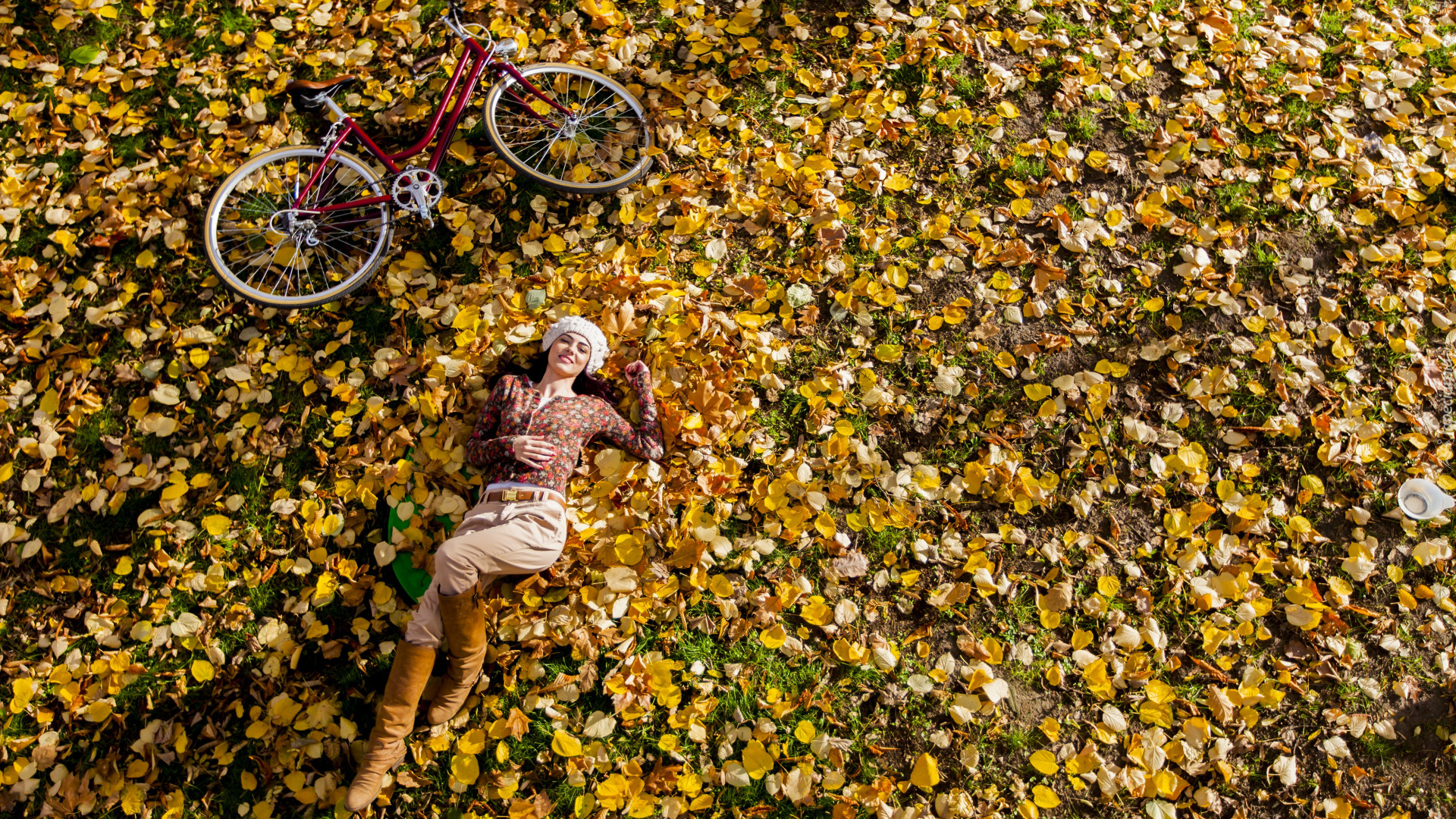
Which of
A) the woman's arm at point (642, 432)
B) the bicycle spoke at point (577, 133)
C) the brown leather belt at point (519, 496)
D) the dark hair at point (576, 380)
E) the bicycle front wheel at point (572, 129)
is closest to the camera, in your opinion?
the brown leather belt at point (519, 496)

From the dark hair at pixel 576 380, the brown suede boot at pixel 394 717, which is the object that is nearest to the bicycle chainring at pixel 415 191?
the dark hair at pixel 576 380

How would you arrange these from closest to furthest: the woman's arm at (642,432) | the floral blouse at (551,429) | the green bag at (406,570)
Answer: the floral blouse at (551,429) < the green bag at (406,570) < the woman's arm at (642,432)

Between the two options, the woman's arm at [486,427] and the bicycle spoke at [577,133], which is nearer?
the woman's arm at [486,427]

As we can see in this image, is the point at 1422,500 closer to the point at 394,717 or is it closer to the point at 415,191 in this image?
the point at 394,717

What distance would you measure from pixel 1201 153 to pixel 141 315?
645cm

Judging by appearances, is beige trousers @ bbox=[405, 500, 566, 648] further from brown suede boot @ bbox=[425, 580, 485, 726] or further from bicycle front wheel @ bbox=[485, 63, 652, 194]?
bicycle front wheel @ bbox=[485, 63, 652, 194]

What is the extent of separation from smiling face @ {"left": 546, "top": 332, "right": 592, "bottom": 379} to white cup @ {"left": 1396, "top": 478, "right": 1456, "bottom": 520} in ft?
14.3

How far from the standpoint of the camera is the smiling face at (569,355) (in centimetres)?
406

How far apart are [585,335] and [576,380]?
0.88 feet

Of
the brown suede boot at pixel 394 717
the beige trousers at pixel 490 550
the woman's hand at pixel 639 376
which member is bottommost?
the brown suede boot at pixel 394 717

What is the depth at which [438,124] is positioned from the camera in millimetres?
4598

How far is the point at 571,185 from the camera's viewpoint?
4.77 meters

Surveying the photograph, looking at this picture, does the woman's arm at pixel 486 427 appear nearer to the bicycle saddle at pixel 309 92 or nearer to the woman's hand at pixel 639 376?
the woman's hand at pixel 639 376

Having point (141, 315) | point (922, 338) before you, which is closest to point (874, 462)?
point (922, 338)
